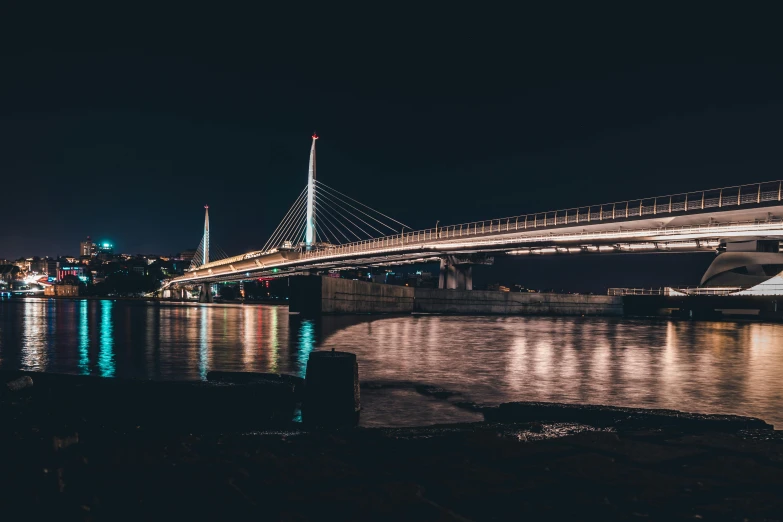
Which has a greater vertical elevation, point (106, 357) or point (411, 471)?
point (411, 471)

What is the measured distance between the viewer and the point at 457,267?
7450 centimetres

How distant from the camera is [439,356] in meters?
18.4

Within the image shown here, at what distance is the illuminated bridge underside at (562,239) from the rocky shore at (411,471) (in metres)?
46.5

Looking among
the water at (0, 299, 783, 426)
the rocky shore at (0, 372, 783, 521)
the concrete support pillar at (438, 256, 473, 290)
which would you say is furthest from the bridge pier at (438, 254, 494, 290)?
the rocky shore at (0, 372, 783, 521)

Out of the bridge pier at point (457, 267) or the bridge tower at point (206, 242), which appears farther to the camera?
the bridge tower at point (206, 242)

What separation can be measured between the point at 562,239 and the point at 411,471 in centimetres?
5799

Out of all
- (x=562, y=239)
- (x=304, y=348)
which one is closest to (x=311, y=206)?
(x=562, y=239)

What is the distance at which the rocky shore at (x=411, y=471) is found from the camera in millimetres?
3824

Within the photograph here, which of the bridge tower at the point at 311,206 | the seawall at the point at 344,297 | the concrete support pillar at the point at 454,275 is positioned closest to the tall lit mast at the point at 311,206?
the bridge tower at the point at 311,206

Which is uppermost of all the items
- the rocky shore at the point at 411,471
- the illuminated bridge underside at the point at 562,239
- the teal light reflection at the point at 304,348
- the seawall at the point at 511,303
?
the illuminated bridge underside at the point at 562,239

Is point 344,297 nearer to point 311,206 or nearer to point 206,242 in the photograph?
point 311,206

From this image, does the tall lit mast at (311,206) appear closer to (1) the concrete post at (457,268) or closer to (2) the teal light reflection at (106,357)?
(1) the concrete post at (457,268)

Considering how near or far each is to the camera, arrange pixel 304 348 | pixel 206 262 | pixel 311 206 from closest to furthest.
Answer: pixel 304 348
pixel 311 206
pixel 206 262

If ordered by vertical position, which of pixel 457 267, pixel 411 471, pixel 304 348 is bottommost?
pixel 304 348
